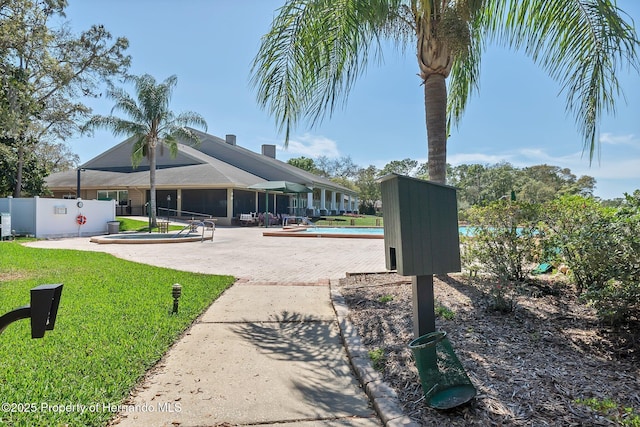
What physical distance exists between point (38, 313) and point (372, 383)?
226cm

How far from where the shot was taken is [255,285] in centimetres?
661

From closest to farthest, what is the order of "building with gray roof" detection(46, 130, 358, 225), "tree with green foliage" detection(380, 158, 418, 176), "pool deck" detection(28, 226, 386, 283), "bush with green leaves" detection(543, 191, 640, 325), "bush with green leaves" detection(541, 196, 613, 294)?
"bush with green leaves" detection(543, 191, 640, 325), "bush with green leaves" detection(541, 196, 613, 294), "pool deck" detection(28, 226, 386, 283), "building with gray roof" detection(46, 130, 358, 225), "tree with green foliage" detection(380, 158, 418, 176)

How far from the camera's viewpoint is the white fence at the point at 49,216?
1658cm

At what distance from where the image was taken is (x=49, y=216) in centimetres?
1702

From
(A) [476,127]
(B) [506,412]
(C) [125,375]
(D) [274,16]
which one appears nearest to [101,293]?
(C) [125,375]

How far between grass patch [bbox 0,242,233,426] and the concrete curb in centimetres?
184

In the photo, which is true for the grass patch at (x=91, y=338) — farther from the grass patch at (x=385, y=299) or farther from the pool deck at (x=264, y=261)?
the grass patch at (x=385, y=299)

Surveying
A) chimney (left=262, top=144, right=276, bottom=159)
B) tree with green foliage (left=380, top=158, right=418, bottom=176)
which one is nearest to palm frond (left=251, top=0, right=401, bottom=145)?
chimney (left=262, top=144, right=276, bottom=159)

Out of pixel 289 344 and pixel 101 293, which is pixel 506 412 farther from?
pixel 101 293

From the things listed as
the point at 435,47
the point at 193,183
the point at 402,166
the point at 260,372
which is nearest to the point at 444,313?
the point at 260,372

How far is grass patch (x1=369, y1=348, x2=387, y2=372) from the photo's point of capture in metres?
3.10

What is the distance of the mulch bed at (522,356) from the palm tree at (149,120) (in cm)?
2086

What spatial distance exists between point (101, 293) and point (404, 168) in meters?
65.7

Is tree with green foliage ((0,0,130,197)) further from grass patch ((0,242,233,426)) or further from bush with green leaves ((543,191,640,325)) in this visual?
bush with green leaves ((543,191,640,325))
